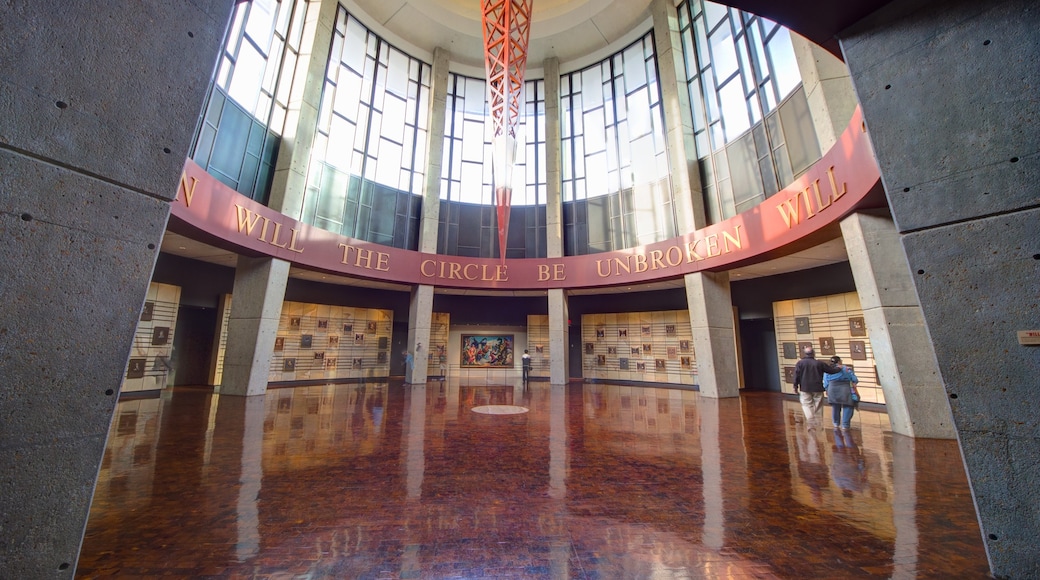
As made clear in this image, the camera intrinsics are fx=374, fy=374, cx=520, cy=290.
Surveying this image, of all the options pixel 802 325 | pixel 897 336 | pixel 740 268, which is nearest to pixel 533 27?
pixel 740 268

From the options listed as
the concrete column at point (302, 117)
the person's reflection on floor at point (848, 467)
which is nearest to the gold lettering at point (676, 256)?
the person's reflection on floor at point (848, 467)

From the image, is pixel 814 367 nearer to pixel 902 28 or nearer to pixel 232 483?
pixel 902 28

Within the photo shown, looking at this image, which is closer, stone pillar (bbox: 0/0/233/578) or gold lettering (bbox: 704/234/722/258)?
stone pillar (bbox: 0/0/233/578)

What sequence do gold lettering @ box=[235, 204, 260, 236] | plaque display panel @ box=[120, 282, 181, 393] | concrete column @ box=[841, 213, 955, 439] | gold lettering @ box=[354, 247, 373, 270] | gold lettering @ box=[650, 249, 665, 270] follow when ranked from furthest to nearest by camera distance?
1. gold lettering @ box=[354, 247, 373, 270]
2. gold lettering @ box=[650, 249, 665, 270]
3. plaque display panel @ box=[120, 282, 181, 393]
4. gold lettering @ box=[235, 204, 260, 236]
5. concrete column @ box=[841, 213, 955, 439]

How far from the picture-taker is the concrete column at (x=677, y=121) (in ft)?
44.3

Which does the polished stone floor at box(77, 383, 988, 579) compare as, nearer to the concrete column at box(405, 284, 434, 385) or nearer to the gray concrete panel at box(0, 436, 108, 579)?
the gray concrete panel at box(0, 436, 108, 579)

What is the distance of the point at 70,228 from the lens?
2068 mm

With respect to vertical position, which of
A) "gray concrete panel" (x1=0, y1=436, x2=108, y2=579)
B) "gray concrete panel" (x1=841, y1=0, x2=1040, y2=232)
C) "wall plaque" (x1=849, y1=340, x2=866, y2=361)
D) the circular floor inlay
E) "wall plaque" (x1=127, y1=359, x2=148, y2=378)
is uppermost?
"gray concrete panel" (x1=841, y1=0, x2=1040, y2=232)

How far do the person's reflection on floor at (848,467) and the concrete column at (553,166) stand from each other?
483 inches

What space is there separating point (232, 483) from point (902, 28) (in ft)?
24.4

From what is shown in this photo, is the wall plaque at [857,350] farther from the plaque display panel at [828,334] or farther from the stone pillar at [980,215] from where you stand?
the stone pillar at [980,215]

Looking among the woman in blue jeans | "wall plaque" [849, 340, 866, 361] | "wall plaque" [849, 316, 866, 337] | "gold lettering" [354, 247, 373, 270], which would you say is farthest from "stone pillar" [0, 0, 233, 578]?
"wall plaque" [849, 340, 866, 361]

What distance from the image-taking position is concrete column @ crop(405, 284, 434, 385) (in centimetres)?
1556

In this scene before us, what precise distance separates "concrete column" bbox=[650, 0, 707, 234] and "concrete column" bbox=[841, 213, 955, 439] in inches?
246
